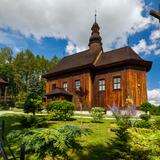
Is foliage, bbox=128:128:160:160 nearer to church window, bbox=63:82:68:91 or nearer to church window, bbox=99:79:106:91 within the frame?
church window, bbox=99:79:106:91

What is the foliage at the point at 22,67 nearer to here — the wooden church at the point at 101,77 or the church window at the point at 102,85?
the wooden church at the point at 101,77

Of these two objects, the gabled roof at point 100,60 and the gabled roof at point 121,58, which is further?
the gabled roof at point 100,60

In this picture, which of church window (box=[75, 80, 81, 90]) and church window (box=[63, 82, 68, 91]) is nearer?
church window (box=[75, 80, 81, 90])

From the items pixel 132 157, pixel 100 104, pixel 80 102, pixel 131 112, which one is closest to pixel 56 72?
pixel 80 102

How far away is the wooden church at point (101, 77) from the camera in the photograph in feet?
90.1

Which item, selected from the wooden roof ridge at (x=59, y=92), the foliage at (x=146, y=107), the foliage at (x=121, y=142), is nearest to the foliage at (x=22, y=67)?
the wooden roof ridge at (x=59, y=92)

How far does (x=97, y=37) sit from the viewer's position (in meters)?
34.9

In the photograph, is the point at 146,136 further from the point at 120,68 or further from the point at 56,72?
the point at 56,72

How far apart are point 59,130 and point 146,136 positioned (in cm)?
254

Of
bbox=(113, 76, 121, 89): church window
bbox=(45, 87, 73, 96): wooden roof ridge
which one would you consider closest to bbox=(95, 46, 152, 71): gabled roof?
bbox=(113, 76, 121, 89): church window

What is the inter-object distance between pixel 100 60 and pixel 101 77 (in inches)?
117

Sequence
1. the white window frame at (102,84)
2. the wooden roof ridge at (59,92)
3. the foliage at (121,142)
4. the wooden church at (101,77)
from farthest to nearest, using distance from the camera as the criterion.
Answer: the wooden roof ridge at (59,92) < the white window frame at (102,84) < the wooden church at (101,77) < the foliage at (121,142)

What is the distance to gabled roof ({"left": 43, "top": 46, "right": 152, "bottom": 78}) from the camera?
2811 centimetres

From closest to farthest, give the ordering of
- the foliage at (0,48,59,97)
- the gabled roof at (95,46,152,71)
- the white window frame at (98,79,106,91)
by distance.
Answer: the gabled roof at (95,46,152,71) < the white window frame at (98,79,106,91) < the foliage at (0,48,59,97)
